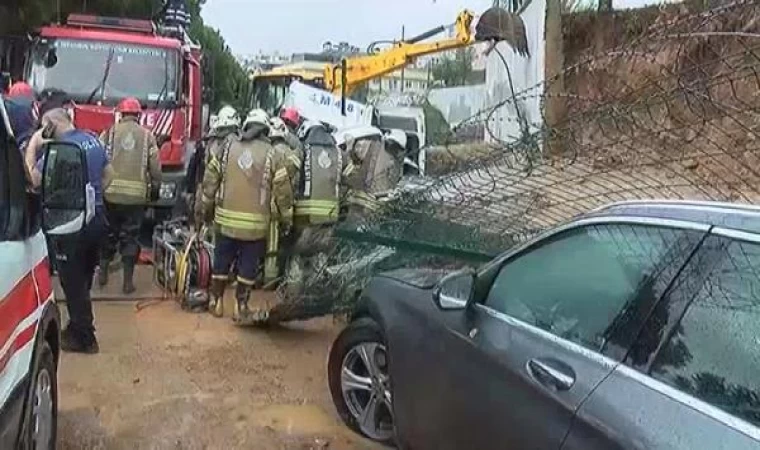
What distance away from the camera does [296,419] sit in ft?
18.5

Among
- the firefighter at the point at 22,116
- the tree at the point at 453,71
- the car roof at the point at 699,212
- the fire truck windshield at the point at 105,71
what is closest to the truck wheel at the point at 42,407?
the car roof at the point at 699,212

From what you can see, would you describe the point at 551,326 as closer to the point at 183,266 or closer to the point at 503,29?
the point at 183,266

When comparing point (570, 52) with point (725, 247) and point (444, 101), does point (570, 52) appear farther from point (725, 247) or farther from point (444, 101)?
point (444, 101)

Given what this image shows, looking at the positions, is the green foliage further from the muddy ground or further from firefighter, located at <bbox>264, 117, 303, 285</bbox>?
the muddy ground

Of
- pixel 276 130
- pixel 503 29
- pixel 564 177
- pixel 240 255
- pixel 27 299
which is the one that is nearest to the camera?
pixel 27 299

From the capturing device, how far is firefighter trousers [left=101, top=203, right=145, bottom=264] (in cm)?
896

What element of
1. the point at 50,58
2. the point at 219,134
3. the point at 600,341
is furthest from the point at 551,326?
the point at 50,58

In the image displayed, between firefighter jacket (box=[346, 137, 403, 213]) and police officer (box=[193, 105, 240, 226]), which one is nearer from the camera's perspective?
police officer (box=[193, 105, 240, 226])

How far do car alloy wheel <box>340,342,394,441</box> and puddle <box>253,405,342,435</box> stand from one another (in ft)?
0.89

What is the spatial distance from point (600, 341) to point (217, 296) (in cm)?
550

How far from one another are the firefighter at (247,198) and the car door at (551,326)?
399 centimetres

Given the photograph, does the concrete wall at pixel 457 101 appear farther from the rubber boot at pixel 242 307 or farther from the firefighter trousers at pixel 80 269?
the firefighter trousers at pixel 80 269

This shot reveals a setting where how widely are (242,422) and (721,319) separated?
11.7 feet

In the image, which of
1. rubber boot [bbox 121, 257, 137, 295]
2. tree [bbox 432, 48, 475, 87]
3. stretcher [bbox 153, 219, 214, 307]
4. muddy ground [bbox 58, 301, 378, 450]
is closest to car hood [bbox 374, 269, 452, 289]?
muddy ground [bbox 58, 301, 378, 450]
